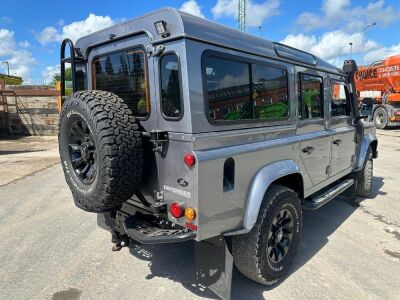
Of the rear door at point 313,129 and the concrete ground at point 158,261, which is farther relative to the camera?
the rear door at point 313,129

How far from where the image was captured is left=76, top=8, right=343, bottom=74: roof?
246cm

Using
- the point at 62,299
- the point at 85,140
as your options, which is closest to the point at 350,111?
the point at 85,140

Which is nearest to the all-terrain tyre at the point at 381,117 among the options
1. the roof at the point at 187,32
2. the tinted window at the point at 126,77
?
the roof at the point at 187,32

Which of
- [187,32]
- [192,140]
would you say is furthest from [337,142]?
[187,32]

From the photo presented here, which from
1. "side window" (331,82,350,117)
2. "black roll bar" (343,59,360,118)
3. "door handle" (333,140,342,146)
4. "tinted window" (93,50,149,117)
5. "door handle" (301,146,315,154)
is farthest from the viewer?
"black roll bar" (343,59,360,118)

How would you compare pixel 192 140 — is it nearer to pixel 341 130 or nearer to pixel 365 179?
pixel 341 130

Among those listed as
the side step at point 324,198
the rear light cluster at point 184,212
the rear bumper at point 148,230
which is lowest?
the side step at point 324,198

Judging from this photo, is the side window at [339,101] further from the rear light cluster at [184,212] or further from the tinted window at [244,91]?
the rear light cluster at [184,212]

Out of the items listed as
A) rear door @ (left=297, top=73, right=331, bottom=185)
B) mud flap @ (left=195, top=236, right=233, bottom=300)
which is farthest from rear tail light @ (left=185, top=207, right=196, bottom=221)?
rear door @ (left=297, top=73, right=331, bottom=185)

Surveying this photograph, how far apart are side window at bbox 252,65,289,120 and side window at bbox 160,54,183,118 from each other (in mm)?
850

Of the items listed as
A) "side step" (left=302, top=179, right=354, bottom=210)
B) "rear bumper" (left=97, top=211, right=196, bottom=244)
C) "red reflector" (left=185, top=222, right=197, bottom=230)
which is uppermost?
"red reflector" (left=185, top=222, right=197, bottom=230)

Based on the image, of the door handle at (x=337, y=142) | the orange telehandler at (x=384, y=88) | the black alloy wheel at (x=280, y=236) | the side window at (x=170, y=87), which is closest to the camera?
the side window at (x=170, y=87)

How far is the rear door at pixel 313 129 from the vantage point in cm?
373

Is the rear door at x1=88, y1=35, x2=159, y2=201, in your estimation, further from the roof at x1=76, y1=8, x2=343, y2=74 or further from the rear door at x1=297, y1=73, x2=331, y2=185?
the rear door at x1=297, y1=73, x2=331, y2=185
